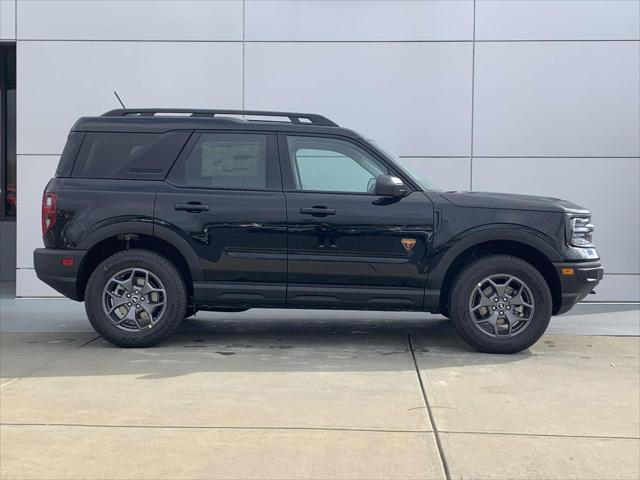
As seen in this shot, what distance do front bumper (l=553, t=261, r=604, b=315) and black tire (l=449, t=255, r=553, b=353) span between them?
0.52 ft

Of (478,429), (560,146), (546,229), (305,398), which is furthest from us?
(560,146)

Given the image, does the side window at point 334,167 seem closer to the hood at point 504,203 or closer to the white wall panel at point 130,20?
the hood at point 504,203

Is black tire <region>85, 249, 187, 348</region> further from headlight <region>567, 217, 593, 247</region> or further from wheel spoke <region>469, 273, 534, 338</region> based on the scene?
headlight <region>567, 217, 593, 247</region>

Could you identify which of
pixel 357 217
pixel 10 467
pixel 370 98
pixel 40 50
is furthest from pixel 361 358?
pixel 40 50

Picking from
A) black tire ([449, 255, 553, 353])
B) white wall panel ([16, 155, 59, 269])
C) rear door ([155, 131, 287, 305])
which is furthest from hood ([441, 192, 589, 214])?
white wall panel ([16, 155, 59, 269])

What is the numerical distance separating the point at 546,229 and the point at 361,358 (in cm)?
193

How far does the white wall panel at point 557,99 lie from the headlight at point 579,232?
3.24m

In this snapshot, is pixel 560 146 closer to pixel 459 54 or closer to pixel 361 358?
pixel 459 54

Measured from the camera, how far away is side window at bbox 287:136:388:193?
270 inches

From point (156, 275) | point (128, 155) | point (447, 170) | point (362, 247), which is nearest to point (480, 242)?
point (362, 247)

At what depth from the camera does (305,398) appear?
5.45m

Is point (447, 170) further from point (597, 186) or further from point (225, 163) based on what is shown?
point (225, 163)

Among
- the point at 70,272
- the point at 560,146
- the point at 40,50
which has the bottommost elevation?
the point at 70,272

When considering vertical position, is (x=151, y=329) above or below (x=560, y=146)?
below
